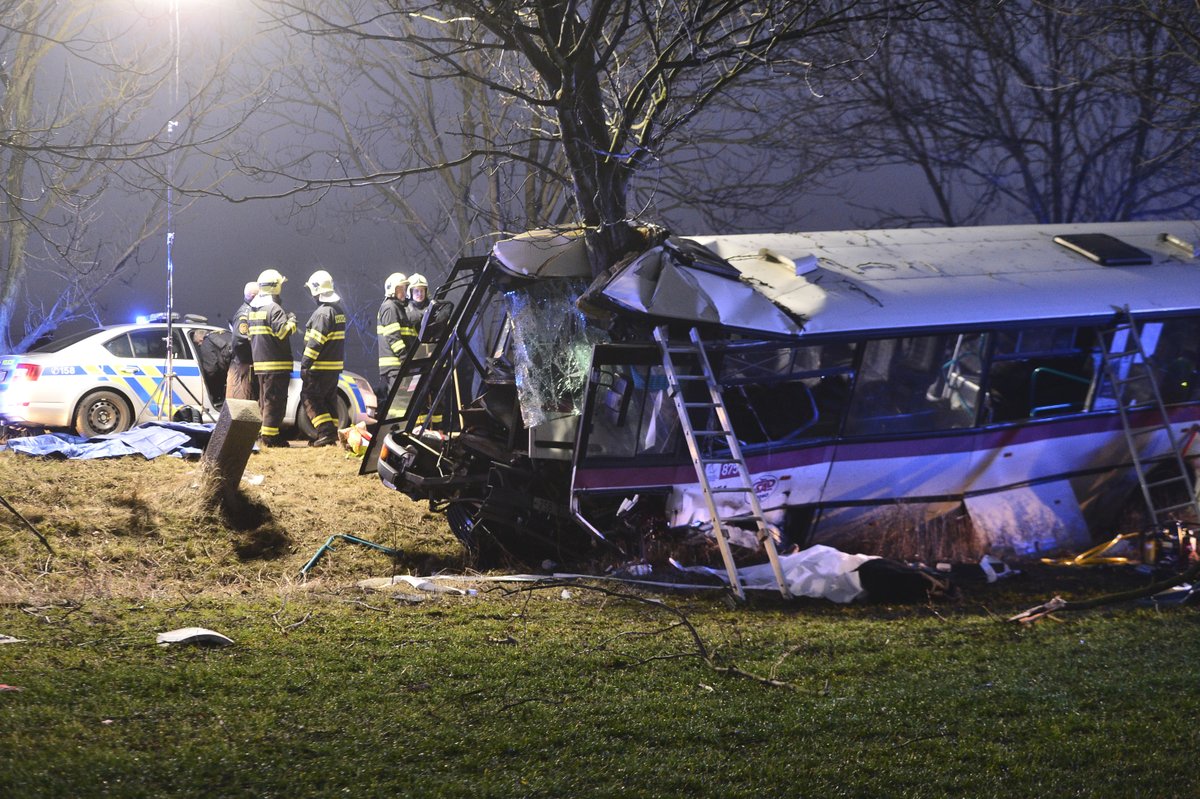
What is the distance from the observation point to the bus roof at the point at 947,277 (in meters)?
8.61

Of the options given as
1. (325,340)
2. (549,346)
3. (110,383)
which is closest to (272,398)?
(325,340)

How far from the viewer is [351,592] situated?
25.2 ft

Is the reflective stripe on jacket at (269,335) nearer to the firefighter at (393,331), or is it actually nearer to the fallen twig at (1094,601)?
the firefighter at (393,331)

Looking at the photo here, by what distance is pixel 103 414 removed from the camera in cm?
1328

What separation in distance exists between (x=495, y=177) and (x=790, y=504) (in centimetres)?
1292

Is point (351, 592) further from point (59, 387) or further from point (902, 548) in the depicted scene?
point (59, 387)

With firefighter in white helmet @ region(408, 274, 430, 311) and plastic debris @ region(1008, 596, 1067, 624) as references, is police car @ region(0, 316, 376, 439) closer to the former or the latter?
firefighter in white helmet @ region(408, 274, 430, 311)

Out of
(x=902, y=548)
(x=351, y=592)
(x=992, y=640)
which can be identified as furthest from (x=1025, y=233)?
(x=351, y=592)

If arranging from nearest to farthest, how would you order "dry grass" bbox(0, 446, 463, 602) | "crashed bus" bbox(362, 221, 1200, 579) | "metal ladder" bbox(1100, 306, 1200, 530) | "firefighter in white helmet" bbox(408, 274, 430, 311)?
"dry grass" bbox(0, 446, 463, 602), "crashed bus" bbox(362, 221, 1200, 579), "metal ladder" bbox(1100, 306, 1200, 530), "firefighter in white helmet" bbox(408, 274, 430, 311)

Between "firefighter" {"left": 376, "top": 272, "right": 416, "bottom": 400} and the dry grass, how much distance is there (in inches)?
103

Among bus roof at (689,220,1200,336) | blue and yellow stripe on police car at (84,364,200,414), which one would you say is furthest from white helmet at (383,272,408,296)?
bus roof at (689,220,1200,336)

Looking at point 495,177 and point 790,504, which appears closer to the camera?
point 790,504

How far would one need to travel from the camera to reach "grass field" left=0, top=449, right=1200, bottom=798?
14.3ft

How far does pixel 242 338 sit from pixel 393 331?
1.84 metres
